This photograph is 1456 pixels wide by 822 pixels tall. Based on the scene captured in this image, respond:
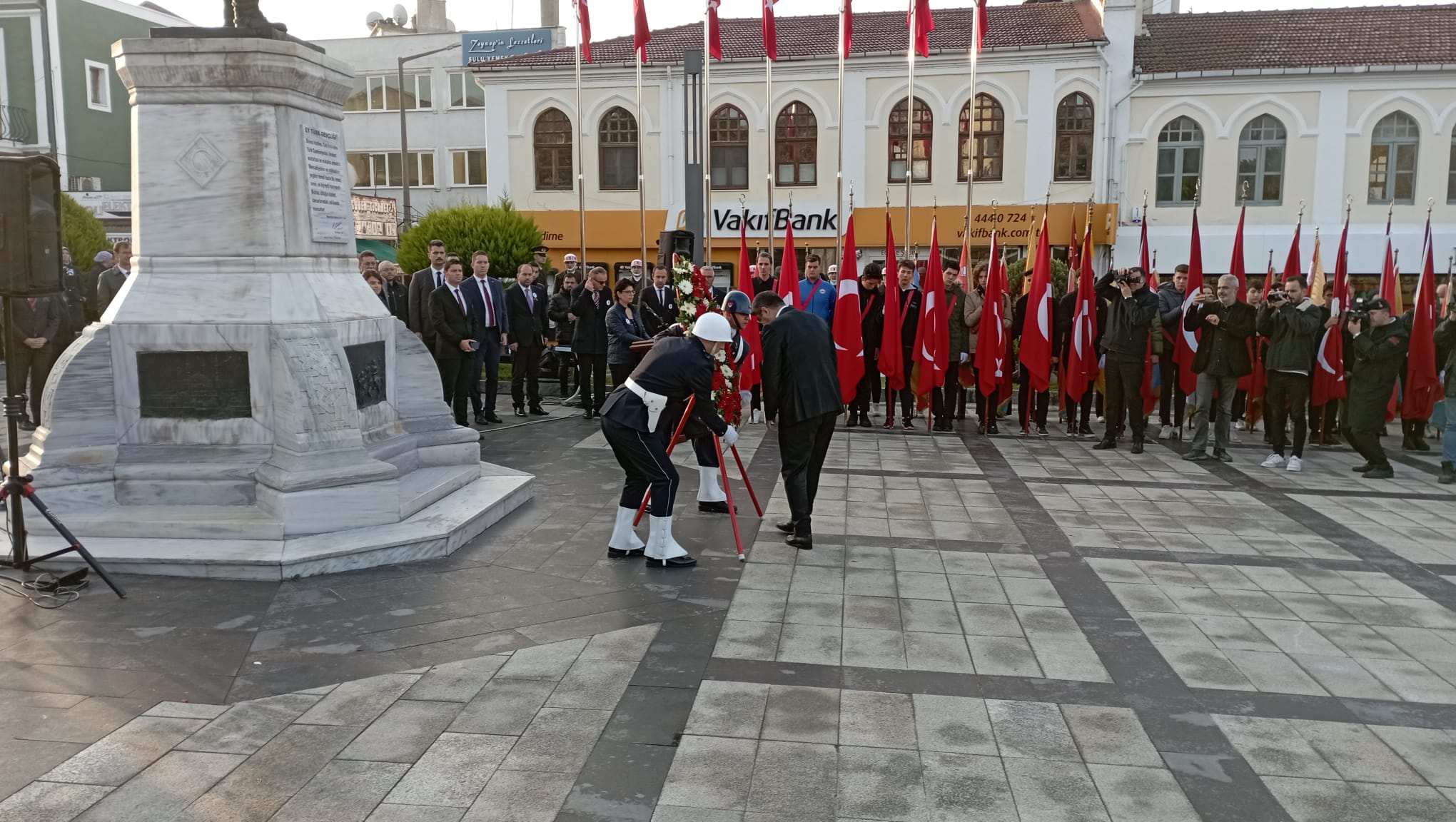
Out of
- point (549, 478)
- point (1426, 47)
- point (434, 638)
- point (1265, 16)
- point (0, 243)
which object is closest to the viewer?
point (434, 638)

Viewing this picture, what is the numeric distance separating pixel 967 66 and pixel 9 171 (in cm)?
2639

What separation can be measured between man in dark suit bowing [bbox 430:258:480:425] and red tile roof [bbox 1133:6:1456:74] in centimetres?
2224

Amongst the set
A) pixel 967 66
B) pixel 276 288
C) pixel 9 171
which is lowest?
pixel 276 288

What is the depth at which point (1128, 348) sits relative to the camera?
1198cm

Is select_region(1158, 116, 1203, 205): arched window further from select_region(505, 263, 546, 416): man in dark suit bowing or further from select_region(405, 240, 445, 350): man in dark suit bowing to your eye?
select_region(405, 240, 445, 350): man in dark suit bowing

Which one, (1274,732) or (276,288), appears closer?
(1274,732)

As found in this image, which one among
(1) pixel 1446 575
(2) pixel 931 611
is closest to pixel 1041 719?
(2) pixel 931 611

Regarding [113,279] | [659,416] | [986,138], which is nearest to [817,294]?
[659,416]

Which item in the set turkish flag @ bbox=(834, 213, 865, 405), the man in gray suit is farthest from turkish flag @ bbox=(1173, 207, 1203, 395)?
the man in gray suit

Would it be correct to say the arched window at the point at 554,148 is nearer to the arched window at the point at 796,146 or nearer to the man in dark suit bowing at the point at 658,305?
the arched window at the point at 796,146

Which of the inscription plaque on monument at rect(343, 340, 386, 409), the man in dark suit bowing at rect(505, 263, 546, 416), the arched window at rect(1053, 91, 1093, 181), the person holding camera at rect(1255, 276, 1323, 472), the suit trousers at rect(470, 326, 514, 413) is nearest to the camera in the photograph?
the inscription plaque on monument at rect(343, 340, 386, 409)

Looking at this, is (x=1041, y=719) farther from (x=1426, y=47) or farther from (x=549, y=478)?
(x=1426, y=47)

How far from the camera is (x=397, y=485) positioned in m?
7.27

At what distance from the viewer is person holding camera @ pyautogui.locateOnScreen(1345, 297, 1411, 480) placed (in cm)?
1057
